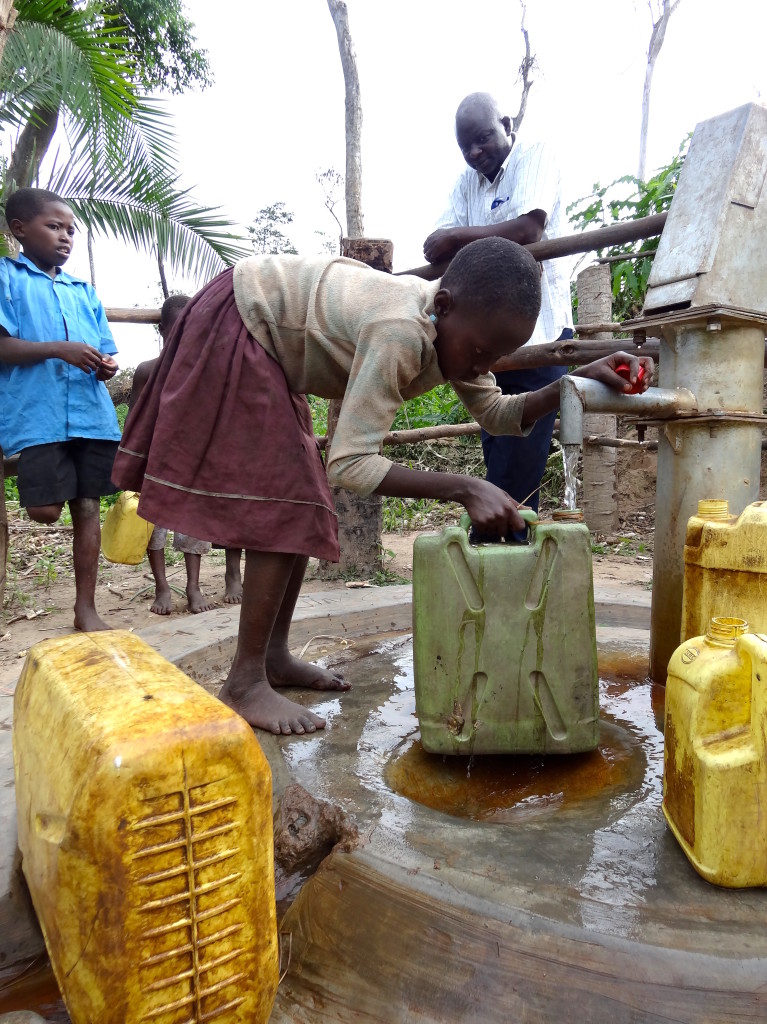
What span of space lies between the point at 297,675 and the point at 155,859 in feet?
4.01

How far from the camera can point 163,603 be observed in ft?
11.2

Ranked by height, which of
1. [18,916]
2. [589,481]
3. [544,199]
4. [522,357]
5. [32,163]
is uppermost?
[32,163]

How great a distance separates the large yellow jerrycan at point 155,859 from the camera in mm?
849

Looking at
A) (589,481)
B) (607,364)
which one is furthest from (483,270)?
(589,481)

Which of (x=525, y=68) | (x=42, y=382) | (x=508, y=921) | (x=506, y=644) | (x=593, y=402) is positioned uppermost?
(x=525, y=68)

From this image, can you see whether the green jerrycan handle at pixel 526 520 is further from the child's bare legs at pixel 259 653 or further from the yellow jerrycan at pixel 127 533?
the yellow jerrycan at pixel 127 533

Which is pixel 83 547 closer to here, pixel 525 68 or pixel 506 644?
pixel 506 644

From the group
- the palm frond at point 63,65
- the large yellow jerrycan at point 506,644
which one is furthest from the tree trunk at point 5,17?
the large yellow jerrycan at point 506,644

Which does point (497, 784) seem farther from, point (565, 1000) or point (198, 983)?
point (198, 983)

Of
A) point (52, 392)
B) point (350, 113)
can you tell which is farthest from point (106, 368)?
point (350, 113)

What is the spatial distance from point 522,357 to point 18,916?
7.81ft

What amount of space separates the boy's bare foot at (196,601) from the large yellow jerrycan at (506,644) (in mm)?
2100

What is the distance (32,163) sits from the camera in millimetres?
A: 5832

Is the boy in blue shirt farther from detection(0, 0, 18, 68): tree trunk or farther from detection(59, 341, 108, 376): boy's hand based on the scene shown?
detection(0, 0, 18, 68): tree trunk
